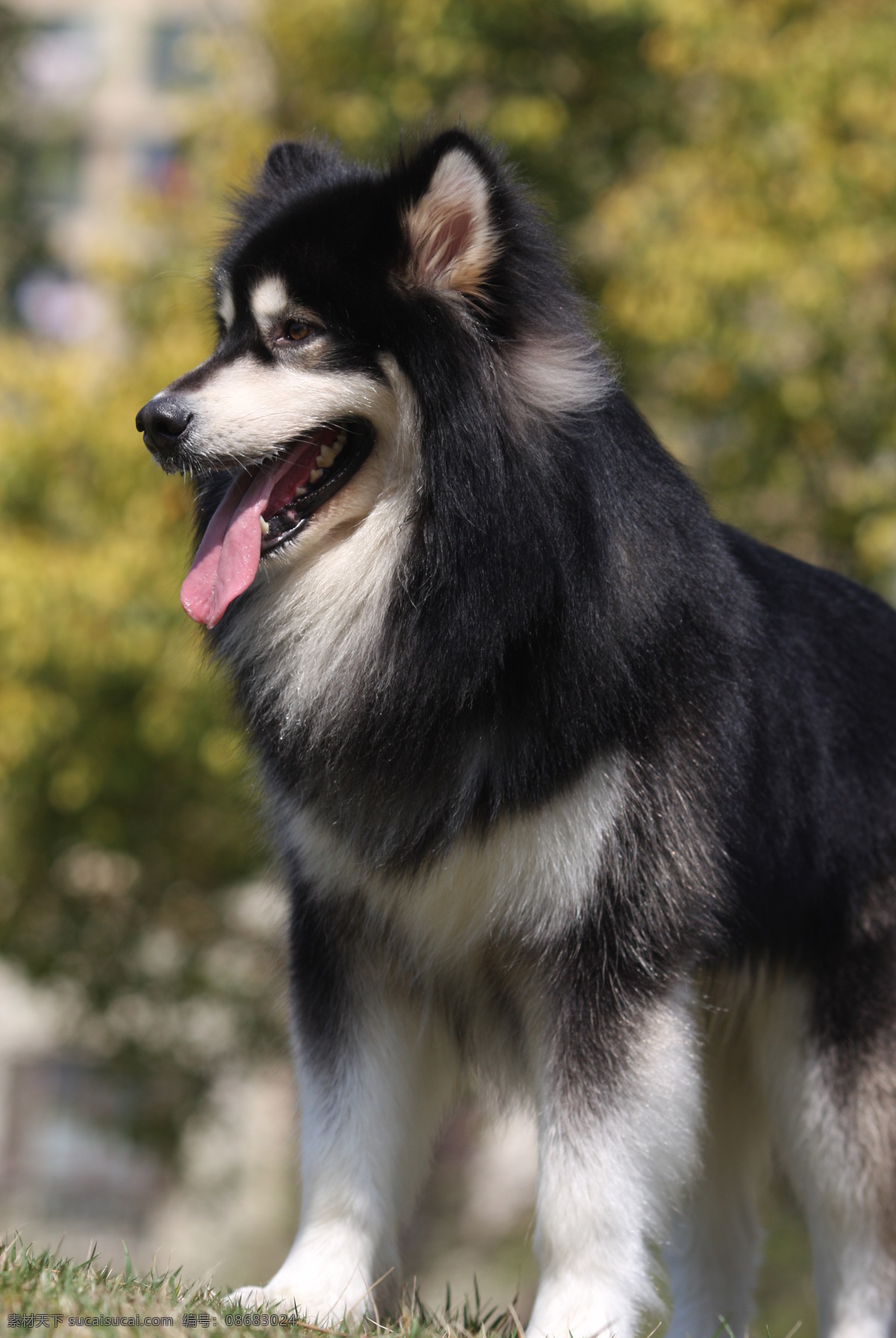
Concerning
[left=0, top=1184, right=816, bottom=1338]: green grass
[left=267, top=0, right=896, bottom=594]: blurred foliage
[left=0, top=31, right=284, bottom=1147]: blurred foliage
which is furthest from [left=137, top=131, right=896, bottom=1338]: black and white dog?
[left=267, top=0, right=896, bottom=594]: blurred foliage

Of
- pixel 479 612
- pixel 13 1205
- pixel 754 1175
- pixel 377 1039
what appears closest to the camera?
pixel 479 612

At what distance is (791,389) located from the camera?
8.80 m

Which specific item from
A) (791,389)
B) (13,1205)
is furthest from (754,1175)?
(13,1205)

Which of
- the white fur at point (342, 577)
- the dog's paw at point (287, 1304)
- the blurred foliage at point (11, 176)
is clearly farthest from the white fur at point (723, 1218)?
the blurred foliage at point (11, 176)

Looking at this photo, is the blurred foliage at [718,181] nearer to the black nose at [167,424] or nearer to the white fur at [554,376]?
the white fur at [554,376]

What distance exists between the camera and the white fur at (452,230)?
321 centimetres

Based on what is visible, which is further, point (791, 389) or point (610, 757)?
point (791, 389)

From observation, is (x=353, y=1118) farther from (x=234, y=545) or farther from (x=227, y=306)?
(x=227, y=306)

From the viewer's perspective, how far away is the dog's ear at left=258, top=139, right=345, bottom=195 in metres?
3.82

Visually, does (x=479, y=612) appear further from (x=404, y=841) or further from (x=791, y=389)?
(x=791, y=389)

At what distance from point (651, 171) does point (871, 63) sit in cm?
164

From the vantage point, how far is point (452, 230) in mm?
3252

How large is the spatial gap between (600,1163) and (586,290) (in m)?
6.34

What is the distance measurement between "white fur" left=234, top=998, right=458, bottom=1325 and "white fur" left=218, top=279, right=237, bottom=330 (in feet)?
5.63
